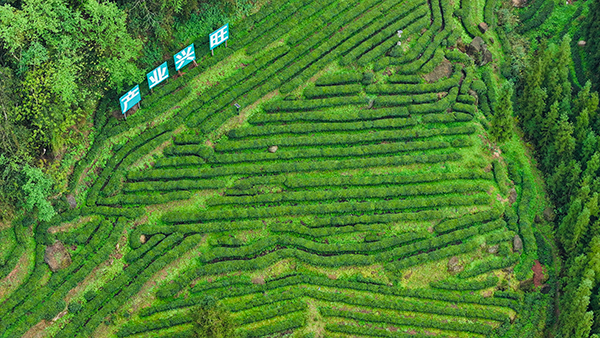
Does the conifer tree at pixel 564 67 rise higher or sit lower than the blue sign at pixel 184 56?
lower

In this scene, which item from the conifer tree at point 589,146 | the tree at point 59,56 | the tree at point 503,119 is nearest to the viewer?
the tree at point 59,56

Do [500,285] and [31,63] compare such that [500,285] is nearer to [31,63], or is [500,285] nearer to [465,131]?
[465,131]

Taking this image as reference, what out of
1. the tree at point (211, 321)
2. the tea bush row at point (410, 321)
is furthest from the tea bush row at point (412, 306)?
the tree at point (211, 321)

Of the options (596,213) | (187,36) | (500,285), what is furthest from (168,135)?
(596,213)

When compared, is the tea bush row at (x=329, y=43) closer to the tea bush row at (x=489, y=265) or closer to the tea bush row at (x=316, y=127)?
the tea bush row at (x=316, y=127)

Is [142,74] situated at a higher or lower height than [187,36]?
lower

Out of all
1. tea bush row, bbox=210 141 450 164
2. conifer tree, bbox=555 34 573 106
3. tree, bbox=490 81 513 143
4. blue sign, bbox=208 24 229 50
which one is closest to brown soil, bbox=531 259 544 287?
tree, bbox=490 81 513 143

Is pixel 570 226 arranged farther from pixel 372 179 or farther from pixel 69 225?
pixel 69 225

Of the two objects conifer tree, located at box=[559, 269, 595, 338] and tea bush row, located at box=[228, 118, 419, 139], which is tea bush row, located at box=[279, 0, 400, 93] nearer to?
tea bush row, located at box=[228, 118, 419, 139]
